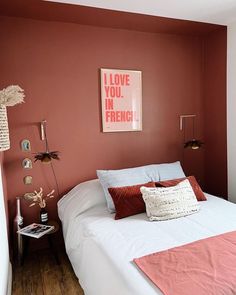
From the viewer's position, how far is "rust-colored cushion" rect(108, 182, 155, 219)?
2.12 metres

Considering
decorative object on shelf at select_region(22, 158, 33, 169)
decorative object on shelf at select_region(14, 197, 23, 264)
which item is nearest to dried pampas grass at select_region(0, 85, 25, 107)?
decorative object on shelf at select_region(22, 158, 33, 169)

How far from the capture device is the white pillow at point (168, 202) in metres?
2.03

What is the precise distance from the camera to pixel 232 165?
2863 millimetres

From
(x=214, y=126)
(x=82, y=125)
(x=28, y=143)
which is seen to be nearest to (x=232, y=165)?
(x=214, y=126)

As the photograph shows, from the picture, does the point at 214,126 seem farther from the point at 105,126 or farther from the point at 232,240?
the point at 232,240

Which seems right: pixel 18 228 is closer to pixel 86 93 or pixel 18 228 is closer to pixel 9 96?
pixel 9 96

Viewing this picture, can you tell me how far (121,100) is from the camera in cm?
280

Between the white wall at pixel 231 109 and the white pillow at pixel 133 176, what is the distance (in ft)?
2.17

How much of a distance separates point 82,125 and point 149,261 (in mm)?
1630

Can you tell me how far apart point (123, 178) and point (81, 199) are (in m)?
0.44

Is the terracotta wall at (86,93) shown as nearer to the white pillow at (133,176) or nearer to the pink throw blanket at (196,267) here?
the white pillow at (133,176)

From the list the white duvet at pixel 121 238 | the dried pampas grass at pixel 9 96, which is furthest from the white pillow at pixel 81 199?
the dried pampas grass at pixel 9 96

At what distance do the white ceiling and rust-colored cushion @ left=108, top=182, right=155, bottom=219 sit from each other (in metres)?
1.59

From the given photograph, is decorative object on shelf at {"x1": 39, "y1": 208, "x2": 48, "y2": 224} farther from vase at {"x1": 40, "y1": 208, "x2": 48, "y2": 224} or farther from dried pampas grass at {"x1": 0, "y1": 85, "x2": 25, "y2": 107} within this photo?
dried pampas grass at {"x1": 0, "y1": 85, "x2": 25, "y2": 107}
